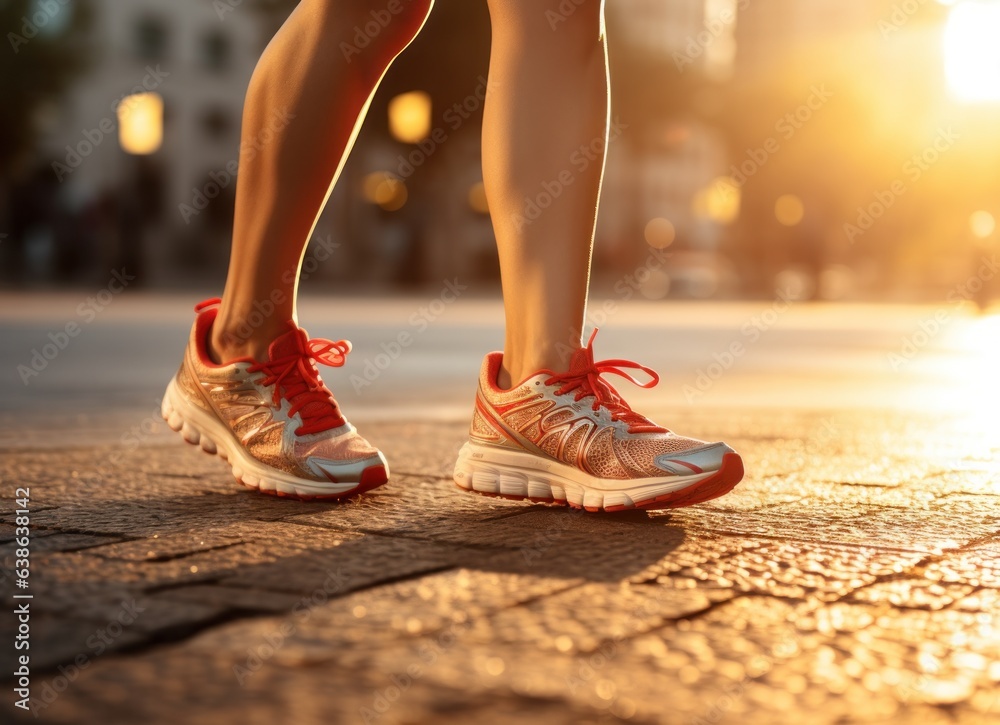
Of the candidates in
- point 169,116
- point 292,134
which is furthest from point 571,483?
point 169,116

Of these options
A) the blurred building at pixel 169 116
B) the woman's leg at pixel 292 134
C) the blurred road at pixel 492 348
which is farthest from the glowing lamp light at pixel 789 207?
the woman's leg at pixel 292 134

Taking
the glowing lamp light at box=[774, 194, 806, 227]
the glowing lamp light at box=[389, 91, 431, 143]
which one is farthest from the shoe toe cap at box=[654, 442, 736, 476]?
the glowing lamp light at box=[774, 194, 806, 227]

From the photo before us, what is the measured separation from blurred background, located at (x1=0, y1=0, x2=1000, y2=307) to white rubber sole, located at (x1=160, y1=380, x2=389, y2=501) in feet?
58.0

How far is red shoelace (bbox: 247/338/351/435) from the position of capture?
2.40 meters

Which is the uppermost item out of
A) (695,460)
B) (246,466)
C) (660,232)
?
(660,232)

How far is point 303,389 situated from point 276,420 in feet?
0.26

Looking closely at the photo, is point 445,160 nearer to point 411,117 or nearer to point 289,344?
point 411,117

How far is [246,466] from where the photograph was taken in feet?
7.88

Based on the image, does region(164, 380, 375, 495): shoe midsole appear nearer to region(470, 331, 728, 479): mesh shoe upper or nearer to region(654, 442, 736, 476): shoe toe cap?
region(470, 331, 728, 479): mesh shoe upper

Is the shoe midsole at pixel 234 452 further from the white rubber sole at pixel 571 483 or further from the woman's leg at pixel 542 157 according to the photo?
the woman's leg at pixel 542 157

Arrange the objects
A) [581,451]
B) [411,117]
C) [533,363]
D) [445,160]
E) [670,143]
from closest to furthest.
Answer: [581,451] < [533,363] < [411,117] < [445,160] < [670,143]

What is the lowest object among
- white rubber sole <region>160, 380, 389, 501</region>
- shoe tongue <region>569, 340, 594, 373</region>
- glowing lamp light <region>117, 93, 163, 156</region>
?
white rubber sole <region>160, 380, 389, 501</region>

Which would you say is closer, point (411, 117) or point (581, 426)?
point (581, 426)

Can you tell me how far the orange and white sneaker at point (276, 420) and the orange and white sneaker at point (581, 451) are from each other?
7.9 inches
